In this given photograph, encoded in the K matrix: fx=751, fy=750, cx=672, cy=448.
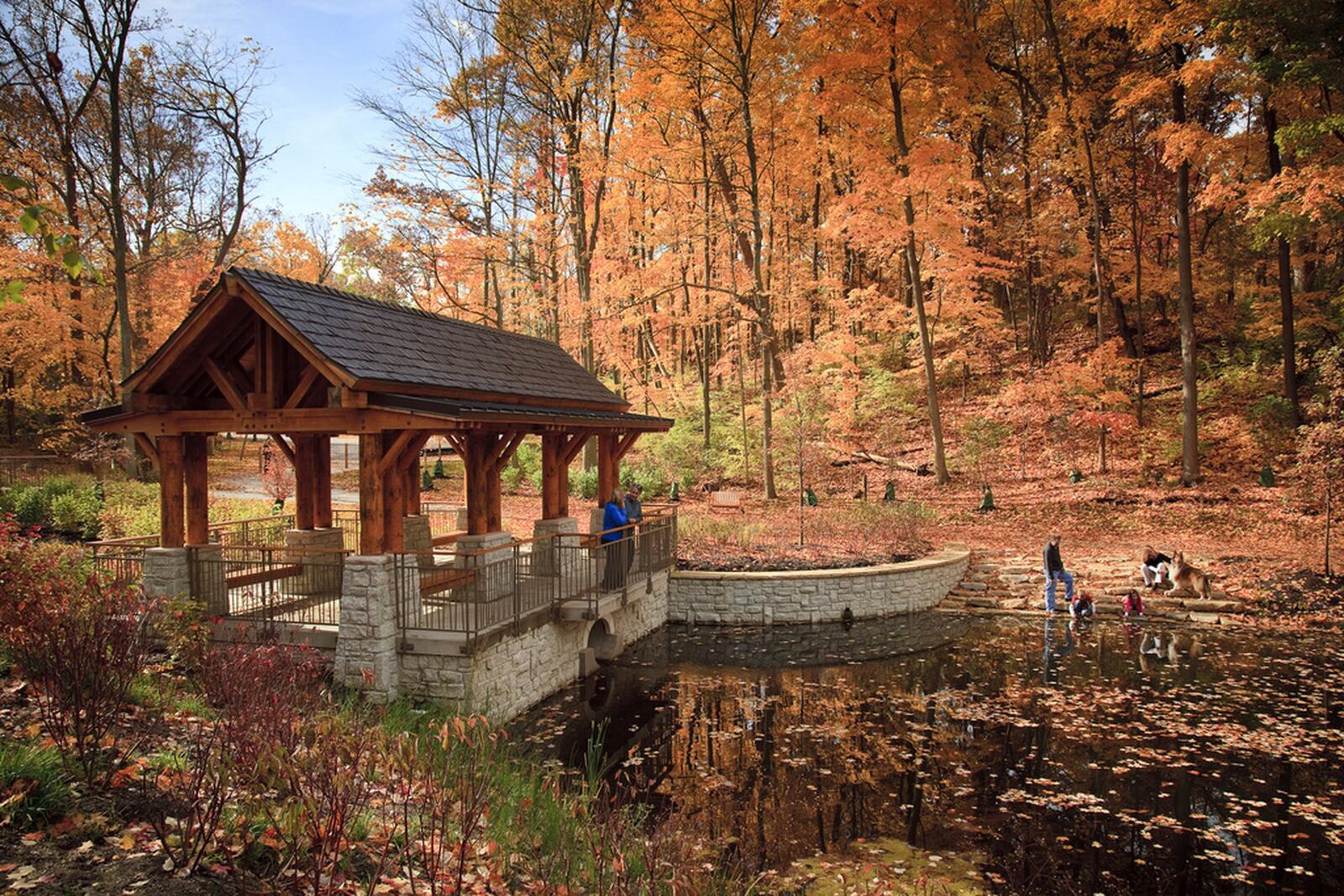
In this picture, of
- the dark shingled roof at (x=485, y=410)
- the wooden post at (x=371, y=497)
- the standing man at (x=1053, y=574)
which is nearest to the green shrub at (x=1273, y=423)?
the standing man at (x=1053, y=574)

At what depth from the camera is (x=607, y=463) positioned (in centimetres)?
1372

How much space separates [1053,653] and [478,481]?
373 inches

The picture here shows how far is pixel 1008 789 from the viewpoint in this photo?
7.44 m

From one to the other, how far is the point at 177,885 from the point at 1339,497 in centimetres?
2098

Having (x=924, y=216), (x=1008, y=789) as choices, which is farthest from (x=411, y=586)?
(x=924, y=216)

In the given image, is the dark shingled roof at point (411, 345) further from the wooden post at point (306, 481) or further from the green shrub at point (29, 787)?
the green shrub at point (29, 787)

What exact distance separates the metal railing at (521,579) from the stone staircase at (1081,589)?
270 inches

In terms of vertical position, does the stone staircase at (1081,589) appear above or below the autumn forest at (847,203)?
below

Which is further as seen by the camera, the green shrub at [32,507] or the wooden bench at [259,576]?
the green shrub at [32,507]

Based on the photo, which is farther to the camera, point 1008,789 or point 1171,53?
point 1171,53

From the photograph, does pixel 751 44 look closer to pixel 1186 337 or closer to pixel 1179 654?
pixel 1186 337

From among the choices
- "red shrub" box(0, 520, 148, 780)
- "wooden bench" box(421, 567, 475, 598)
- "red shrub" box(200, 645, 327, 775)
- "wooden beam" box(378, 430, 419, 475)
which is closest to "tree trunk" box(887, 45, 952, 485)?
"wooden bench" box(421, 567, 475, 598)

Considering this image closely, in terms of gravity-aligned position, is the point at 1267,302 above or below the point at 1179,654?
above

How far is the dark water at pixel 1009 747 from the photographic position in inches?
252
